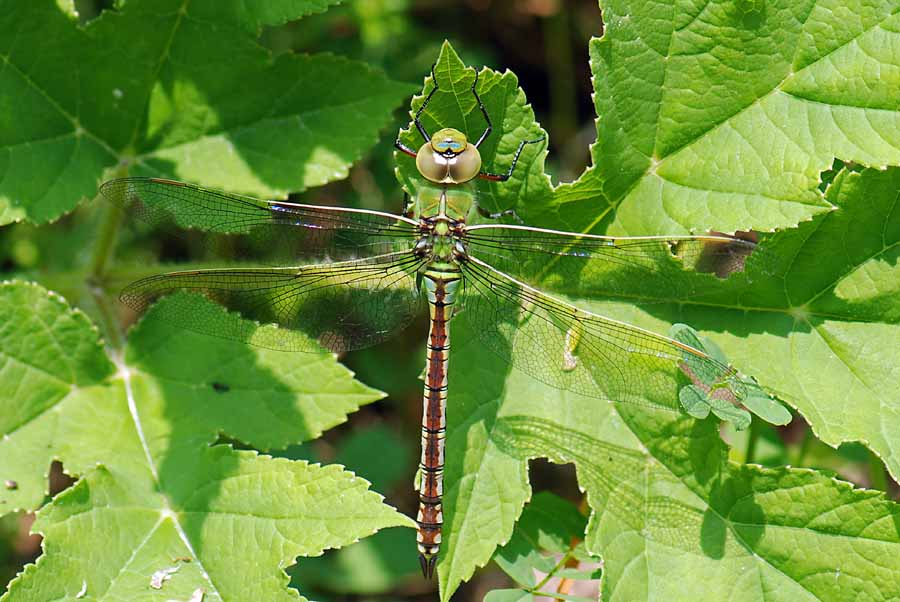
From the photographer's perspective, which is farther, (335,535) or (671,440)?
(671,440)

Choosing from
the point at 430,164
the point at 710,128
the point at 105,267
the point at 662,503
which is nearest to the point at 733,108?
the point at 710,128

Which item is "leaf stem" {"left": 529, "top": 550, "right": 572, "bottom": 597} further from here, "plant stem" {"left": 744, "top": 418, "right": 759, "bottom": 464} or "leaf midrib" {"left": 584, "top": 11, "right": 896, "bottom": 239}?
"leaf midrib" {"left": 584, "top": 11, "right": 896, "bottom": 239}

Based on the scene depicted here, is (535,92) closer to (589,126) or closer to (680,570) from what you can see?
(589,126)

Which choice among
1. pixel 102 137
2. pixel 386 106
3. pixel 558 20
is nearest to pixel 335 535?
pixel 386 106

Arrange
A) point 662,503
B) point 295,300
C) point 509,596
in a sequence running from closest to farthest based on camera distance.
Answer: point 662,503, point 509,596, point 295,300

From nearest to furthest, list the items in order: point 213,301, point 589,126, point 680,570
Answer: point 680,570
point 213,301
point 589,126

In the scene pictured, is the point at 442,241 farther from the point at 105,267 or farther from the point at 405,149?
the point at 105,267
